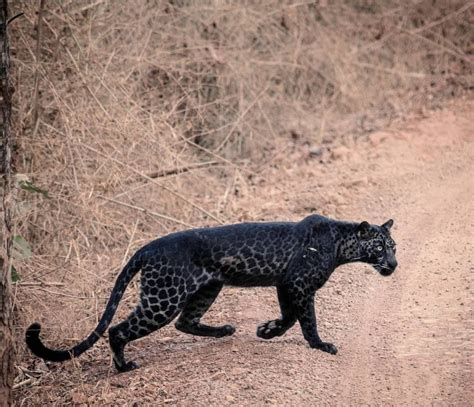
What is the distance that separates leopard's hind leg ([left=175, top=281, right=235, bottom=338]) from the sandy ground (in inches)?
4.6

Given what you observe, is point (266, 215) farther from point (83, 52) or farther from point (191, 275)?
point (191, 275)

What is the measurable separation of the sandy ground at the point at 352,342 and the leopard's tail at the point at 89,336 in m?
0.26

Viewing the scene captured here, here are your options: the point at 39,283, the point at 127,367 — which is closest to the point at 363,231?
the point at 127,367

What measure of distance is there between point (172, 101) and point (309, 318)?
5091mm

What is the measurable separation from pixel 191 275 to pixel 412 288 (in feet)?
7.95

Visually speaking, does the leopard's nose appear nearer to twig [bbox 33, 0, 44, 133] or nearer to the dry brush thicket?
the dry brush thicket

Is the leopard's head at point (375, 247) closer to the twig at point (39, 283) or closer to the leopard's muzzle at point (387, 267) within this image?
the leopard's muzzle at point (387, 267)

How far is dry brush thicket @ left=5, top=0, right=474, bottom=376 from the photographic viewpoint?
28.8ft

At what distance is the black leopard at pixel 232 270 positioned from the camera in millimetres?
6211

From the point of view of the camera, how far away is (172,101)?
10.8m

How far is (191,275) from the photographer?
20.6ft

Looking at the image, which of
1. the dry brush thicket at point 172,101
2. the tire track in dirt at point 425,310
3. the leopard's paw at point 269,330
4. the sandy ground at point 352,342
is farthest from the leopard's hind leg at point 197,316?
the tire track in dirt at point 425,310

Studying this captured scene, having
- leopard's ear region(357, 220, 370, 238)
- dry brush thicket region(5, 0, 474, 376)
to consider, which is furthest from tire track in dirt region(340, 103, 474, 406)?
dry brush thicket region(5, 0, 474, 376)

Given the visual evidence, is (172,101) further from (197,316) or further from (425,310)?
(425,310)
